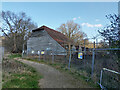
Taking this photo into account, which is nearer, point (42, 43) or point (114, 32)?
point (114, 32)

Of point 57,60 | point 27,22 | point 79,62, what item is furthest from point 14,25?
point 79,62

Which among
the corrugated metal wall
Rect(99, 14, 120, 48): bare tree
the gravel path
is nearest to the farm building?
the corrugated metal wall

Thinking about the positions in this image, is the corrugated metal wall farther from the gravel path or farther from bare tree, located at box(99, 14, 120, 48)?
bare tree, located at box(99, 14, 120, 48)

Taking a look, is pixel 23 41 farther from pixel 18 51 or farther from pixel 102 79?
pixel 102 79

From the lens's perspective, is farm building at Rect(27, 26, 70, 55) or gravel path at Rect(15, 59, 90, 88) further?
farm building at Rect(27, 26, 70, 55)

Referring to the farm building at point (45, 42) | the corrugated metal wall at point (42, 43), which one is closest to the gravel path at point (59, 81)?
the farm building at point (45, 42)

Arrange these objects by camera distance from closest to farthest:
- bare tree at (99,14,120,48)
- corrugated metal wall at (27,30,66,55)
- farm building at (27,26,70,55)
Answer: bare tree at (99,14,120,48)
farm building at (27,26,70,55)
corrugated metal wall at (27,30,66,55)

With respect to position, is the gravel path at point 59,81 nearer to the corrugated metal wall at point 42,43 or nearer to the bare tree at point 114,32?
the bare tree at point 114,32

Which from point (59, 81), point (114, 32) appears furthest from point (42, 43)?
point (114, 32)

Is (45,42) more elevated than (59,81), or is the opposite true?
(45,42)

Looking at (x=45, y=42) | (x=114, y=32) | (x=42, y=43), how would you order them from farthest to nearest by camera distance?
(x=42, y=43) < (x=45, y=42) < (x=114, y=32)

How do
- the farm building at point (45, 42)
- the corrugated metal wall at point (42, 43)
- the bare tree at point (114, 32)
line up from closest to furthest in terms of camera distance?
the bare tree at point (114, 32) < the farm building at point (45, 42) < the corrugated metal wall at point (42, 43)

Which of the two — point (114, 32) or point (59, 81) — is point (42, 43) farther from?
point (114, 32)

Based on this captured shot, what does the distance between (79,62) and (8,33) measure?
2503cm
